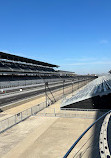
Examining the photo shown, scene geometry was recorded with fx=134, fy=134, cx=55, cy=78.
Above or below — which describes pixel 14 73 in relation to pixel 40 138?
above

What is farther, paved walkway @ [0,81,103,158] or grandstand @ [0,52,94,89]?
grandstand @ [0,52,94,89]

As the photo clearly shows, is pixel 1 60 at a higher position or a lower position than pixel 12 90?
higher

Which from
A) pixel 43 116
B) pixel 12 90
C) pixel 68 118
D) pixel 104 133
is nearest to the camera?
pixel 104 133

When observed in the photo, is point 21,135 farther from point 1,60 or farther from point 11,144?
point 1,60

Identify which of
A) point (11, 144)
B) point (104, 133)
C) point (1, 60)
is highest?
point (1, 60)

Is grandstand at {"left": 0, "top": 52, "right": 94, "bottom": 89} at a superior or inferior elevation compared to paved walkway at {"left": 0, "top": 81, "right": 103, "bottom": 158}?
superior

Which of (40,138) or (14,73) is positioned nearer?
(40,138)

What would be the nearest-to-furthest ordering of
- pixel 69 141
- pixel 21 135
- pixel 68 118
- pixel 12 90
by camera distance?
1. pixel 69 141
2. pixel 21 135
3. pixel 68 118
4. pixel 12 90

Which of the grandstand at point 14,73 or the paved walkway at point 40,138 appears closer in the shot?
the paved walkway at point 40,138

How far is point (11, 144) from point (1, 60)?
154 ft

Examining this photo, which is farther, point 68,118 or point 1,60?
point 1,60

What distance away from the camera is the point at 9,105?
2312cm

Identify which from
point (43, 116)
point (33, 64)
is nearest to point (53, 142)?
Result: point (43, 116)

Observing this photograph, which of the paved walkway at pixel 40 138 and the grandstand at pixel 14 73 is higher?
the grandstand at pixel 14 73
